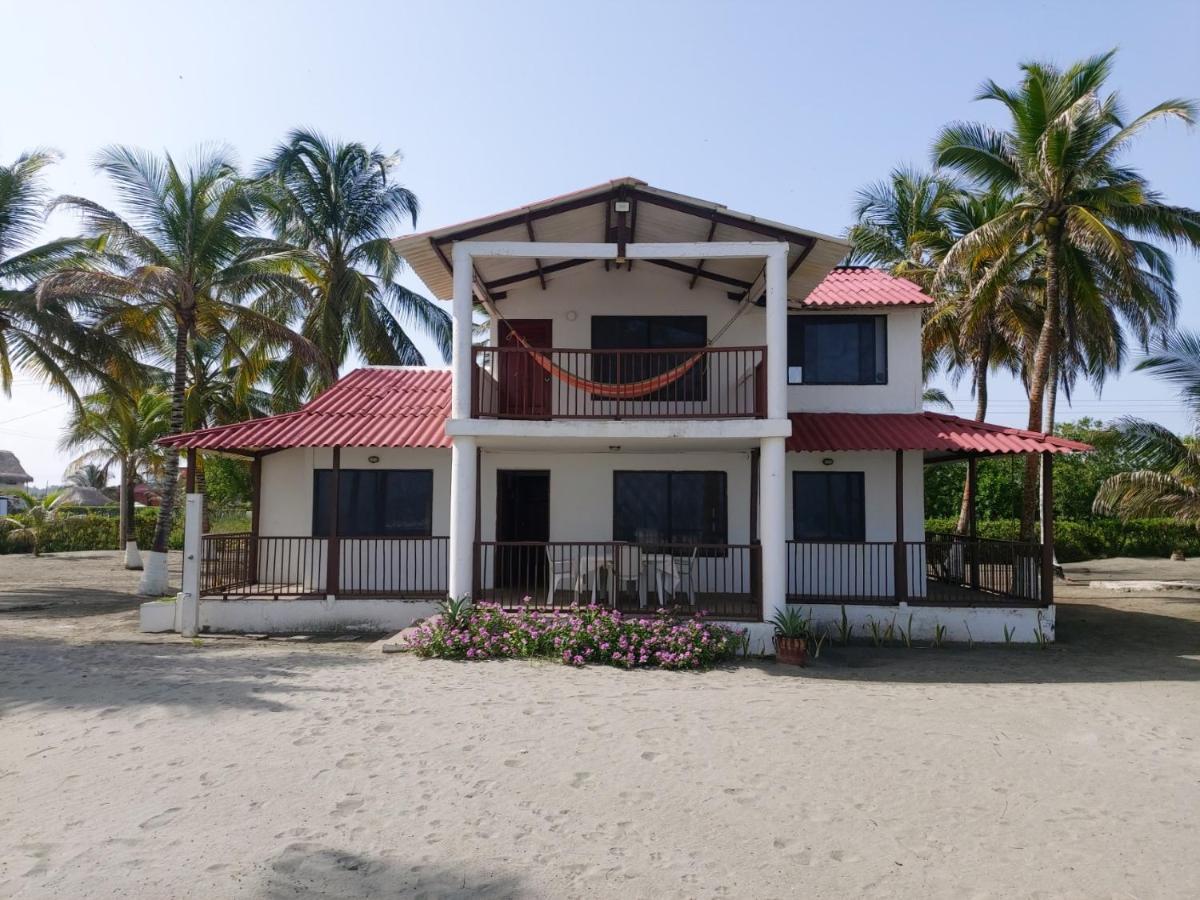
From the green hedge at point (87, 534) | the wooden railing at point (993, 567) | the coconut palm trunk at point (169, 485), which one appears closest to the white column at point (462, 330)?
the wooden railing at point (993, 567)

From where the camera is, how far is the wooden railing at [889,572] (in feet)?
41.2

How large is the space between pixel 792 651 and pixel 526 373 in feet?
18.8

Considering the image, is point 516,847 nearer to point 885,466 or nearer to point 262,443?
point 262,443

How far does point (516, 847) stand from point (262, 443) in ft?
30.1

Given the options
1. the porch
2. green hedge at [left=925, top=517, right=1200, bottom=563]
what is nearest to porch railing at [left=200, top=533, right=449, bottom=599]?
the porch

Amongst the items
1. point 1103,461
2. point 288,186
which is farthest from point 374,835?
point 1103,461

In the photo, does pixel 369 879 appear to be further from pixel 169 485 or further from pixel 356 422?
pixel 169 485

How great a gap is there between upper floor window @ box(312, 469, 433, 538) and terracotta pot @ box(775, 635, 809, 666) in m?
6.23

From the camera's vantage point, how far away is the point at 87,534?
3356 centimetres

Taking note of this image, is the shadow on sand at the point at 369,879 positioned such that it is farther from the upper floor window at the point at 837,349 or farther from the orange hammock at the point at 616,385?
the upper floor window at the point at 837,349

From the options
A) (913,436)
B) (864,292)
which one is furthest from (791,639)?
(864,292)

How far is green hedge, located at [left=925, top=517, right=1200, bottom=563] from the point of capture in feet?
94.0

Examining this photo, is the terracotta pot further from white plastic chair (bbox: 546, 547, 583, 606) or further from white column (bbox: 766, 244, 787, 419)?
white column (bbox: 766, 244, 787, 419)

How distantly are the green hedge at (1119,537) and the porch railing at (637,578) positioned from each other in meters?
17.8
